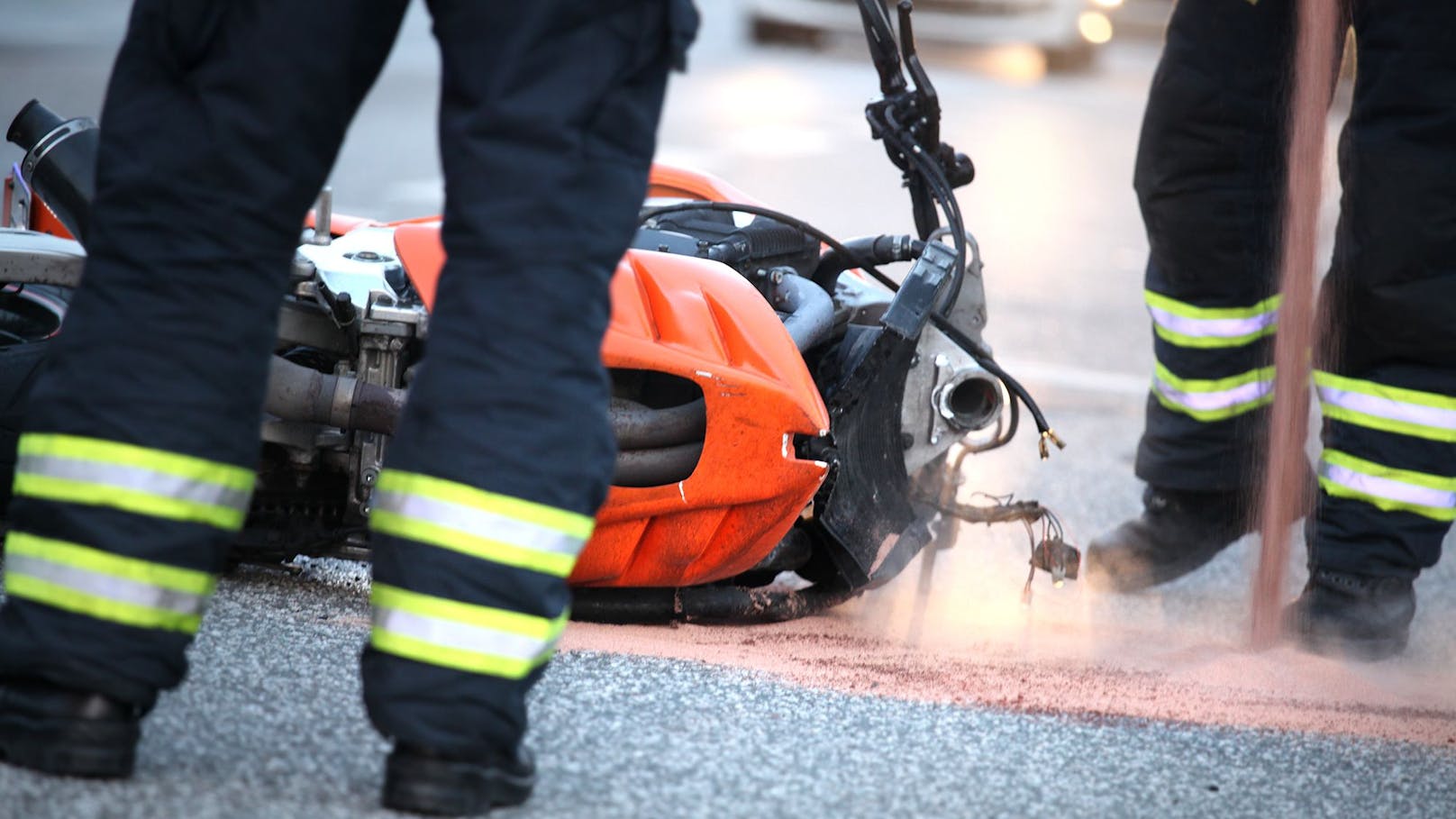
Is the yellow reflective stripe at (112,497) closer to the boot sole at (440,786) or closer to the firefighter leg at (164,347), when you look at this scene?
the firefighter leg at (164,347)

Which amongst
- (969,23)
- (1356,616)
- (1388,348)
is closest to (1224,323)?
(1388,348)

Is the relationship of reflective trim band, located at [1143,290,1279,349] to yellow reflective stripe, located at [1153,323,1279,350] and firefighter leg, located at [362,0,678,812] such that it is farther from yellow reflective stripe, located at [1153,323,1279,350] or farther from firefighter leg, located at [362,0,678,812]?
firefighter leg, located at [362,0,678,812]

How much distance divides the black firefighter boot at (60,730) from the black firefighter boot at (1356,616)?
2234mm

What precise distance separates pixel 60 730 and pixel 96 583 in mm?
163

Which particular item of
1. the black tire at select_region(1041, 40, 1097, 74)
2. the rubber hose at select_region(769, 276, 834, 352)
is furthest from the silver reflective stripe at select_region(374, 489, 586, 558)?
the black tire at select_region(1041, 40, 1097, 74)

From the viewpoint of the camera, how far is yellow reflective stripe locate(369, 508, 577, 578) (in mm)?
1771

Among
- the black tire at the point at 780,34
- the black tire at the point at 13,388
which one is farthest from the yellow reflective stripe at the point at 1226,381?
the black tire at the point at 780,34

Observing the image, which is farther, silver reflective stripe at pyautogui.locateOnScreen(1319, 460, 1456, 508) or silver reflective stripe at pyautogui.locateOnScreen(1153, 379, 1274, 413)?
silver reflective stripe at pyautogui.locateOnScreen(1153, 379, 1274, 413)

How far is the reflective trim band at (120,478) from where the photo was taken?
1780mm

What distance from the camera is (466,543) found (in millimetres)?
1770

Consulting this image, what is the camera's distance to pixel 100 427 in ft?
5.86

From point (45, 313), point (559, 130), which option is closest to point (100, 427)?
point (559, 130)

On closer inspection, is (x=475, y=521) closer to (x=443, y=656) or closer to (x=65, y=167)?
(x=443, y=656)

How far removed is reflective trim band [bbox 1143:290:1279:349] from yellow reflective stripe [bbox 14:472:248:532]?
7.70 feet
